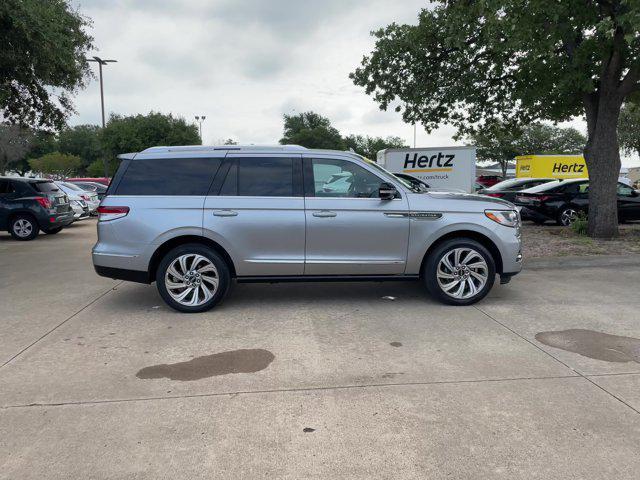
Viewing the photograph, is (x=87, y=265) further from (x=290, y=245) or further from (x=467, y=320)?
(x=467, y=320)

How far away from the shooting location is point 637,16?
7.12 m

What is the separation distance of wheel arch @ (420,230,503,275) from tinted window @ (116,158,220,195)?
2.76 meters

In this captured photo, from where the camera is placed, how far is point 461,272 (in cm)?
593

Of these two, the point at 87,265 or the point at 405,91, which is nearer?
the point at 87,265

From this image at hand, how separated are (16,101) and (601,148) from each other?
15469mm

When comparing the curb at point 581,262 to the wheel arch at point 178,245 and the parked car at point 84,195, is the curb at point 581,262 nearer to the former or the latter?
the wheel arch at point 178,245

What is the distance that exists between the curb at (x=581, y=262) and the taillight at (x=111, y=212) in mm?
6335

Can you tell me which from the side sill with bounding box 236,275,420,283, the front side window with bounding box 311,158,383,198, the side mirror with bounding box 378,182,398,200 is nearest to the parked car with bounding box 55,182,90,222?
the side sill with bounding box 236,275,420,283

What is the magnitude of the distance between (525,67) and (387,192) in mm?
7892

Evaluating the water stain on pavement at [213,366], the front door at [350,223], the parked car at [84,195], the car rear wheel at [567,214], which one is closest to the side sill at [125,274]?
the water stain on pavement at [213,366]

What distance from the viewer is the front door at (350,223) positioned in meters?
5.77

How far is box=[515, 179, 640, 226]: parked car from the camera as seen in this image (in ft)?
47.4

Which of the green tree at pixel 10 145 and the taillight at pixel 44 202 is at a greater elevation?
the green tree at pixel 10 145

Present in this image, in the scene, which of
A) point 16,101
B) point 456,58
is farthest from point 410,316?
point 16,101
